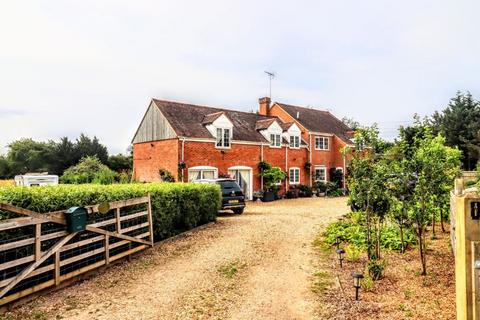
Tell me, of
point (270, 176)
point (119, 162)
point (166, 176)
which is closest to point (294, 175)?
point (270, 176)

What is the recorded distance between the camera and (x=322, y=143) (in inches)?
1335

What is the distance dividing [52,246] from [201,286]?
9.74 feet

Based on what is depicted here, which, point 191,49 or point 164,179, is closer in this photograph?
point 191,49

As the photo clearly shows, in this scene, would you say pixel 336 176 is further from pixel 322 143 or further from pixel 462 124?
pixel 462 124

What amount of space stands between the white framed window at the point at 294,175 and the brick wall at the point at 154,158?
36.6 feet

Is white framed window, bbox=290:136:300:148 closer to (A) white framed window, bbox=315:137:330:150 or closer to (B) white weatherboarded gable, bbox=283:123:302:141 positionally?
(B) white weatherboarded gable, bbox=283:123:302:141

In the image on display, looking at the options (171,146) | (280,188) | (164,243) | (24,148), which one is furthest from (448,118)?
(24,148)

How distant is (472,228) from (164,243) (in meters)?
8.37

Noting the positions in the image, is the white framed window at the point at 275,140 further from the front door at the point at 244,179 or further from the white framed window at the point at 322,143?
the white framed window at the point at 322,143

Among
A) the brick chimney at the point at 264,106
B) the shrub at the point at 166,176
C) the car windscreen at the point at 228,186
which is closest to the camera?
the car windscreen at the point at 228,186

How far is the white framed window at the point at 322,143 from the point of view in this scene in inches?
1313

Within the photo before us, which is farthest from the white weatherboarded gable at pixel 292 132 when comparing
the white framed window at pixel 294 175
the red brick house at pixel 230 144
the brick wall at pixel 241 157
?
the white framed window at pixel 294 175

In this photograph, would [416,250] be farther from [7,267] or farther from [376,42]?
[7,267]

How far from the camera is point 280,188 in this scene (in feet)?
96.5
